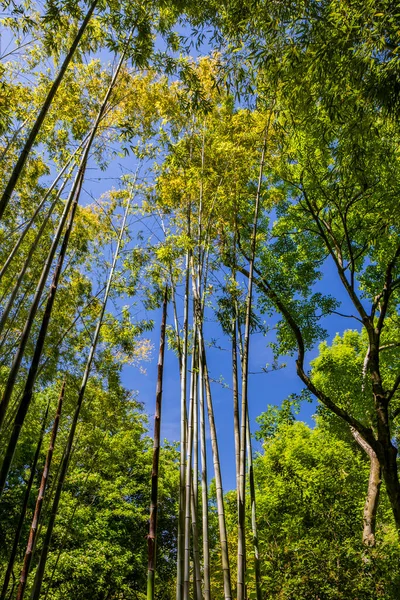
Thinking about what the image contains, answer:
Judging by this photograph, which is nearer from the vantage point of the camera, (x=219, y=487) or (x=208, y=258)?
(x=219, y=487)

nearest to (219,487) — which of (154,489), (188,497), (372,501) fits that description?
(188,497)

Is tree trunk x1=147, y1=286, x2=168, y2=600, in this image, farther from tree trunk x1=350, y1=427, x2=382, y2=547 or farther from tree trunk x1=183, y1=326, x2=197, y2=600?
tree trunk x1=350, y1=427, x2=382, y2=547

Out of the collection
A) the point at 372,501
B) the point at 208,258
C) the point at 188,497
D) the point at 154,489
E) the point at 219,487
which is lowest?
the point at 154,489

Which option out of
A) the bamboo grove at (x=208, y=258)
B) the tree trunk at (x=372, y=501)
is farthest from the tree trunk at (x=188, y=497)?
the tree trunk at (x=372, y=501)

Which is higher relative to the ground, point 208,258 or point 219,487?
point 208,258

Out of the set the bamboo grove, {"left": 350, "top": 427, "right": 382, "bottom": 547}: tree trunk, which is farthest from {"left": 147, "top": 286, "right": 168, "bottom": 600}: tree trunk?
{"left": 350, "top": 427, "right": 382, "bottom": 547}: tree trunk

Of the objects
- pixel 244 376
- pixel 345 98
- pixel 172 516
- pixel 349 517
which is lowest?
pixel 349 517

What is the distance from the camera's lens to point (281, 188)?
6.47 m

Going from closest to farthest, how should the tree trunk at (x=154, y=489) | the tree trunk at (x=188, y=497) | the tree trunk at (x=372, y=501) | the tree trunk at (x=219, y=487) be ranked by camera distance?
1. the tree trunk at (x=154, y=489)
2. the tree trunk at (x=188, y=497)
3. the tree trunk at (x=219, y=487)
4. the tree trunk at (x=372, y=501)

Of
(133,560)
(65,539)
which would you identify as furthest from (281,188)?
(133,560)

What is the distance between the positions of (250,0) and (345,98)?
3.49 feet

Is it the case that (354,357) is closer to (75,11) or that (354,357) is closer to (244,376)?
(244,376)

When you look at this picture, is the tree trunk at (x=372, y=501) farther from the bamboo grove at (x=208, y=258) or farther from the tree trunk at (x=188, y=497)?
the tree trunk at (x=188, y=497)

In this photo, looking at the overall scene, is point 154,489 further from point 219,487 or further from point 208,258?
point 208,258
